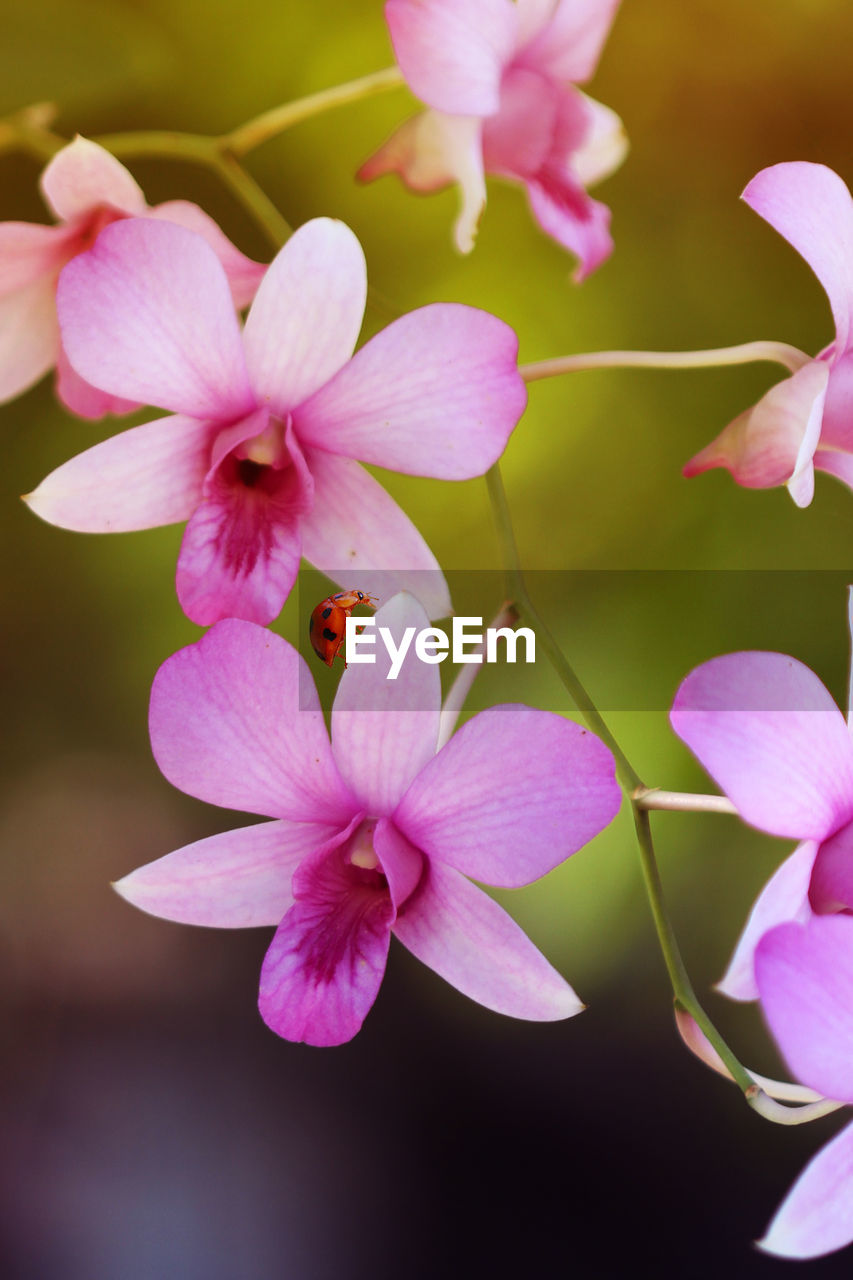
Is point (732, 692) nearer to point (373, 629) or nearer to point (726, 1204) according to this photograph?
point (373, 629)

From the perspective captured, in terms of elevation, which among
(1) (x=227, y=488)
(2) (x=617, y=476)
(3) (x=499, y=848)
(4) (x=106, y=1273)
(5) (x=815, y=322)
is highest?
(5) (x=815, y=322)

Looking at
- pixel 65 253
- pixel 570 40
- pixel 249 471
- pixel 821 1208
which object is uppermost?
pixel 570 40

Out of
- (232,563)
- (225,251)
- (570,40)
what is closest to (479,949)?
(232,563)

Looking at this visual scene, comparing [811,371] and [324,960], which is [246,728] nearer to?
[324,960]

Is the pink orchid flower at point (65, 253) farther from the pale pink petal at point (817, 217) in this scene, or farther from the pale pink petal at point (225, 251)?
the pale pink petal at point (817, 217)

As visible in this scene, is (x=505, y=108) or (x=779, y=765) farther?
(x=505, y=108)

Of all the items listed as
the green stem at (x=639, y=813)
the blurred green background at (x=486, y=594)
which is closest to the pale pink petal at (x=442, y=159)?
the green stem at (x=639, y=813)

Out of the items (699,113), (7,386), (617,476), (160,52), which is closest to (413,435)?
(7,386)
